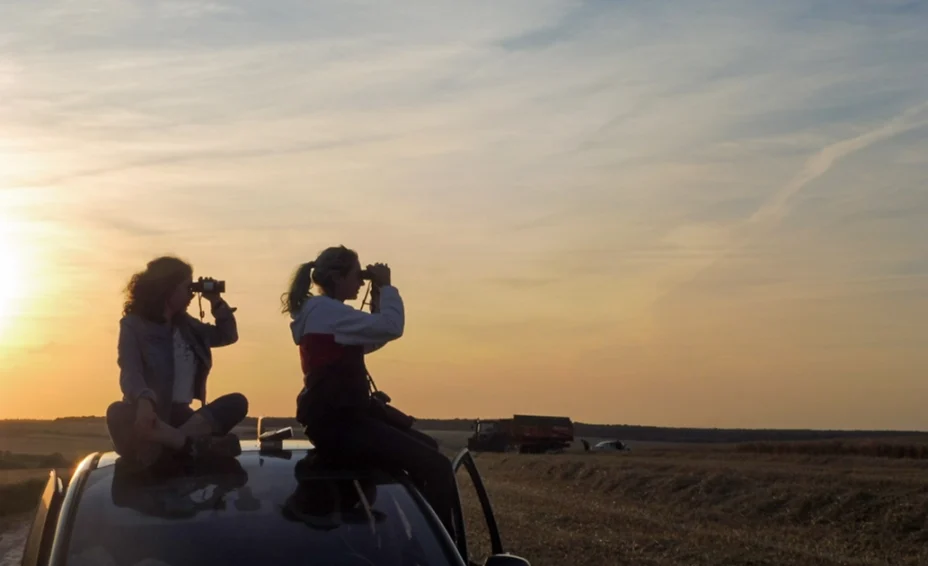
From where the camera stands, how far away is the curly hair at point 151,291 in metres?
6.60

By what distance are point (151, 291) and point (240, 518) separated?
5.56 ft

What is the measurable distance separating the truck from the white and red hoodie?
80171mm

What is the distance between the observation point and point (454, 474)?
20.0 ft

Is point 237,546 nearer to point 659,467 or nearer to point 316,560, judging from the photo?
point 316,560

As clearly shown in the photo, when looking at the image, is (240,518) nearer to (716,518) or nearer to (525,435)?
(716,518)

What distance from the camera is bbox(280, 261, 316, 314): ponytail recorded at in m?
6.68

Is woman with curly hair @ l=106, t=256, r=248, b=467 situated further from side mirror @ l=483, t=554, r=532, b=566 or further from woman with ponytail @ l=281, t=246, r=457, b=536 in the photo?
side mirror @ l=483, t=554, r=532, b=566

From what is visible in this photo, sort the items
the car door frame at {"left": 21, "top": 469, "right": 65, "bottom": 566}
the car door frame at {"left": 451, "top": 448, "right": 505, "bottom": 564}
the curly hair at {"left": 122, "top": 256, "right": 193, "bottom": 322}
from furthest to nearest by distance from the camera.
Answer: the curly hair at {"left": 122, "top": 256, "right": 193, "bottom": 322}
the car door frame at {"left": 451, "top": 448, "right": 505, "bottom": 564}
the car door frame at {"left": 21, "top": 469, "right": 65, "bottom": 566}

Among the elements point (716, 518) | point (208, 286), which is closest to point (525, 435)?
point (716, 518)

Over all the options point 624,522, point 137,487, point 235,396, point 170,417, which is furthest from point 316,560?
point 624,522

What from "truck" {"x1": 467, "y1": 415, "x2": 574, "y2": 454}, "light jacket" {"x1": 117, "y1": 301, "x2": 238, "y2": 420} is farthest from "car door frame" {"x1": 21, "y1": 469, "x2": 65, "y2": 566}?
"truck" {"x1": 467, "y1": 415, "x2": 574, "y2": 454}

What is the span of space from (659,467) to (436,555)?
1566 inches

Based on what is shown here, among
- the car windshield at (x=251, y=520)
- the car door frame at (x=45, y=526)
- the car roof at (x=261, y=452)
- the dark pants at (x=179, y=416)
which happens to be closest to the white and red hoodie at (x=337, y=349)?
the car roof at (x=261, y=452)

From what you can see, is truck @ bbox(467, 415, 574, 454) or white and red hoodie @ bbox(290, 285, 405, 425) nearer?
white and red hoodie @ bbox(290, 285, 405, 425)
